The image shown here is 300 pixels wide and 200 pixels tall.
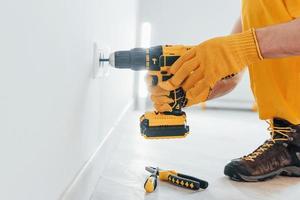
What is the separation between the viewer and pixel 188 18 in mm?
2582

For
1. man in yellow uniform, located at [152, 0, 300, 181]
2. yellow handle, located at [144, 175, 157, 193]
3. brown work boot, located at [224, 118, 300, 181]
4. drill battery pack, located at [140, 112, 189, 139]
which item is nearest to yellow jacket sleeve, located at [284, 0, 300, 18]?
man in yellow uniform, located at [152, 0, 300, 181]

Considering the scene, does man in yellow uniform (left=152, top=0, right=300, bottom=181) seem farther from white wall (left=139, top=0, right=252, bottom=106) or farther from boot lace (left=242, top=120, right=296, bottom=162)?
white wall (left=139, top=0, right=252, bottom=106)

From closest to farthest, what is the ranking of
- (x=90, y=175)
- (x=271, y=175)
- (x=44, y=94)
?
(x=44, y=94), (x=90, y=175), (x=271, y=175)

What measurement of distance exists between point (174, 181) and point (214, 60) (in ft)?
1.16

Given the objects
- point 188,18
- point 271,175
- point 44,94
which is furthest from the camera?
point 188,18

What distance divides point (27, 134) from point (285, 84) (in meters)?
0.88

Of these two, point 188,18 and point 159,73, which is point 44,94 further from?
point 188,18

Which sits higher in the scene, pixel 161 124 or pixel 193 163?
pixel 161 124

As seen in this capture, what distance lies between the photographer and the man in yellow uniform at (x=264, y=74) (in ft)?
2.32

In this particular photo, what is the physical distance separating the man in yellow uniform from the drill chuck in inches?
2.8

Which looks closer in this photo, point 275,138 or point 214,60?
point 214,60

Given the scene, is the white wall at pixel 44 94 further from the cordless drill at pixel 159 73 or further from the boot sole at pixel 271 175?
the boot sole at pixel 271 175

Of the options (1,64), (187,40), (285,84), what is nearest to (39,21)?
(1,64)

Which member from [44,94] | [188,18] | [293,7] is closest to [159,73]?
[44,94]
